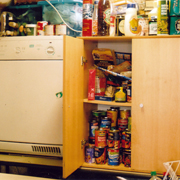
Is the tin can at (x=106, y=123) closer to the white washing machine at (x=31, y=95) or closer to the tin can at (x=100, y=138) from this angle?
the tin can at (x=100, y=138)

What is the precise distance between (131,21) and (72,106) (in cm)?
60

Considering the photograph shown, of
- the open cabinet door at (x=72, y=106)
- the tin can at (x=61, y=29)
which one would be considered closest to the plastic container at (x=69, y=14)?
the tin can at (x=61, y=29)

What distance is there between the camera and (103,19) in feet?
5.28

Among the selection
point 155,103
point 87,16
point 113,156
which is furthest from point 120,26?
point 113,156

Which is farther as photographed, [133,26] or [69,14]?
[69,14]

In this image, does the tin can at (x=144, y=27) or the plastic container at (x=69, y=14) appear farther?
the plastic container at (x=69, y=14)

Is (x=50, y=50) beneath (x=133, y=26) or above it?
beneath

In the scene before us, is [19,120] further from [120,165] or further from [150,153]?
[150,153]

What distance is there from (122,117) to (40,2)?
1.02 m

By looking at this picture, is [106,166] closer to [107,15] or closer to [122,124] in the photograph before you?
[122,124]

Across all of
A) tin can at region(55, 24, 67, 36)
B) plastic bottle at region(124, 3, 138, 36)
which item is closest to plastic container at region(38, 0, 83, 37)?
tin can at region(55, 24, 67, 36)

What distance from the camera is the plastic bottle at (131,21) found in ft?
4.89

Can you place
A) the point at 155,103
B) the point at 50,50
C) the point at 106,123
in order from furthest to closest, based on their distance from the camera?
the point at 106,123 → the point at 50,50 → the point at 155,103

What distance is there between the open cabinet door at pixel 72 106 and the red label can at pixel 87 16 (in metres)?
0.09
